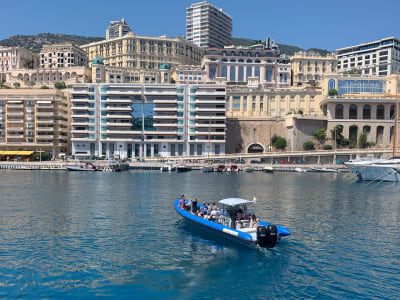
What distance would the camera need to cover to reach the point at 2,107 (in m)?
117

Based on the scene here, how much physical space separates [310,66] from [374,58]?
1746 inches

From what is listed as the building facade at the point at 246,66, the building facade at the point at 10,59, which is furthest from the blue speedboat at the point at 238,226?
the building facade at the point at 10,59

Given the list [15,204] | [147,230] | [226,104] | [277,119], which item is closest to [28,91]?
[226,104]

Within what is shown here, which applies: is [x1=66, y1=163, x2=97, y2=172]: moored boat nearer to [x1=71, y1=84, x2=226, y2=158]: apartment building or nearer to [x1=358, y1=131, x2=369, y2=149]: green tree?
[x1=71, y1=84, x2=226, y2=158]: apartment building

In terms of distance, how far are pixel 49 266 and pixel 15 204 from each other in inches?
890

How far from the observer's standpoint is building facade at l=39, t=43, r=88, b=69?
537ft

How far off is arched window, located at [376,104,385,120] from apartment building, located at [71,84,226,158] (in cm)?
4678

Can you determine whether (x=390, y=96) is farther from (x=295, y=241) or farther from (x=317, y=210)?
(x=295, y=241)

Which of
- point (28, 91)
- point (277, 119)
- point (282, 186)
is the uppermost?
point (28, 91)

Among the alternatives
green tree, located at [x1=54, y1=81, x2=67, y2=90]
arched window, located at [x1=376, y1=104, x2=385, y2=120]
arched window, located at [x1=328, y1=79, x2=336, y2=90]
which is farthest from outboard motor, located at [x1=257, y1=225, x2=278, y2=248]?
green tree, located at [x1=54, y1=81, x2=67, y2=90]

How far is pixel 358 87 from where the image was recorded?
4626 inches

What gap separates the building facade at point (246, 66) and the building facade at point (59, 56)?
6230cm

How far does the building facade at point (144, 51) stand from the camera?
543 feet

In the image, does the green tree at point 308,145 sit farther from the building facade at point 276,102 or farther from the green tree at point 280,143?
the building facade at point 276,102
